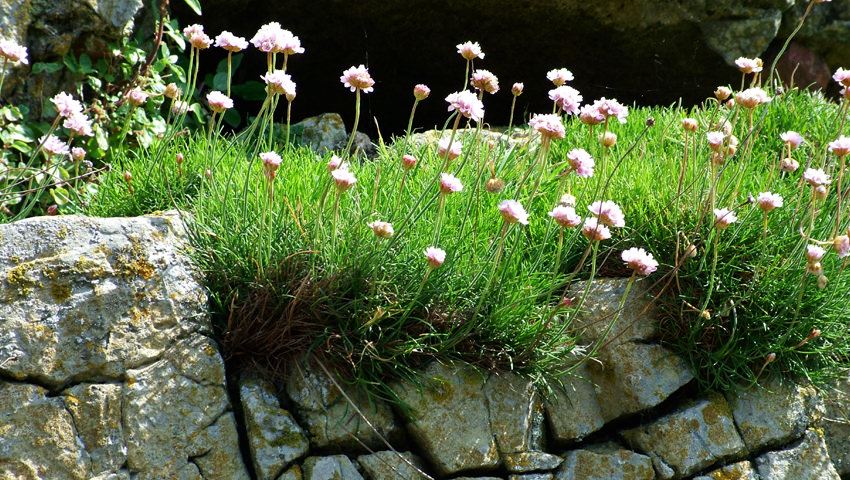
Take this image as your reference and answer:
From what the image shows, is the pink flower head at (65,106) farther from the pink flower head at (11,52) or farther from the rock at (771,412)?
the rock at (771,412)

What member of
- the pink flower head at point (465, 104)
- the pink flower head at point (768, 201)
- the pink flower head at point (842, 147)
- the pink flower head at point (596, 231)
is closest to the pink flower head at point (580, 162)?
the pink flower head at point (596, 231)

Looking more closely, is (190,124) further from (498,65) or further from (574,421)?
(574,421)

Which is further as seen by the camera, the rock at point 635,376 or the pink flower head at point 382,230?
the rock at point 635,376

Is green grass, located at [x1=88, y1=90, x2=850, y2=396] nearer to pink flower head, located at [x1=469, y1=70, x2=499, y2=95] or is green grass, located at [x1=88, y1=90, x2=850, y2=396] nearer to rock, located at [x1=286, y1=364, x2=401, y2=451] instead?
rock, located at [x1=286, y1=364, x2=401, y2=451]

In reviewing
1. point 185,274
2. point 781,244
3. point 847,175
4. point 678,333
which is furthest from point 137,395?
point 847,175

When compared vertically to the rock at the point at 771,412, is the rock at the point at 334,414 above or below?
above

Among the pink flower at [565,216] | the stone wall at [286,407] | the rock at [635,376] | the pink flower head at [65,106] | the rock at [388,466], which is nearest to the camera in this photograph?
the stone wall at [286,407]

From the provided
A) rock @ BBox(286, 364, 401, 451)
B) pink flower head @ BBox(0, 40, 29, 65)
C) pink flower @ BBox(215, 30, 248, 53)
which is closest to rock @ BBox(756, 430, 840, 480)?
rock @ BBox(286, 364, 401, 451)
